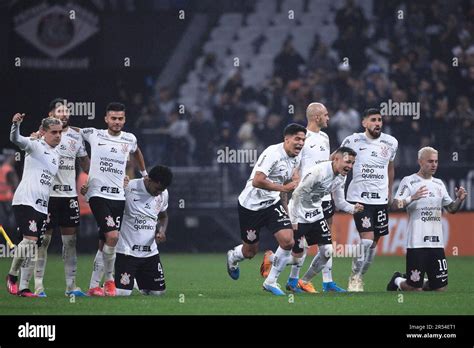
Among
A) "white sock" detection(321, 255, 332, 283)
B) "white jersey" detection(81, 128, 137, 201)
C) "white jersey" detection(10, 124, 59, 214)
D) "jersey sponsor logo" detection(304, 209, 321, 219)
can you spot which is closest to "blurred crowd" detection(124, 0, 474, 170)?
"white sock" detection(321, 255, 332, 283)

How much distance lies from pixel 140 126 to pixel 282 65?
386 centimetres

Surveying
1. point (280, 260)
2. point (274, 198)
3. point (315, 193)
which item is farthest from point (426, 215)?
point (280, 260)

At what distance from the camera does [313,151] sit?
16.2m

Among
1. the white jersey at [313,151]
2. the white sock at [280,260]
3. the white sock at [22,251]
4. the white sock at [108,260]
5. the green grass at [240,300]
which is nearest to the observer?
the green grass at [240,300]

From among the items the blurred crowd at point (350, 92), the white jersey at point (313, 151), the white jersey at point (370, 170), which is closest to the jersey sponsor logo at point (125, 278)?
the white jersey at point (313, 151)

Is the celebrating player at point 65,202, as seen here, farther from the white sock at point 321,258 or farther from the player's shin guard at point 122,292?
the white sock at point 321,258

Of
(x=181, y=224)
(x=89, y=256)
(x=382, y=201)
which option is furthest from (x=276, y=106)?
(x=382, y=201)

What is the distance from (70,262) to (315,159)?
3.54 meters

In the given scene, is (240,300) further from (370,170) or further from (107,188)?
(370,170)

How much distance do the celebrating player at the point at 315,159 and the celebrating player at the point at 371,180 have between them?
356 millimetres

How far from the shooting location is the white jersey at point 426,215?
52.6 feet

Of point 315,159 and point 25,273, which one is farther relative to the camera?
point 315,159

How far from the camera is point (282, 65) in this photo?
27.8 m
